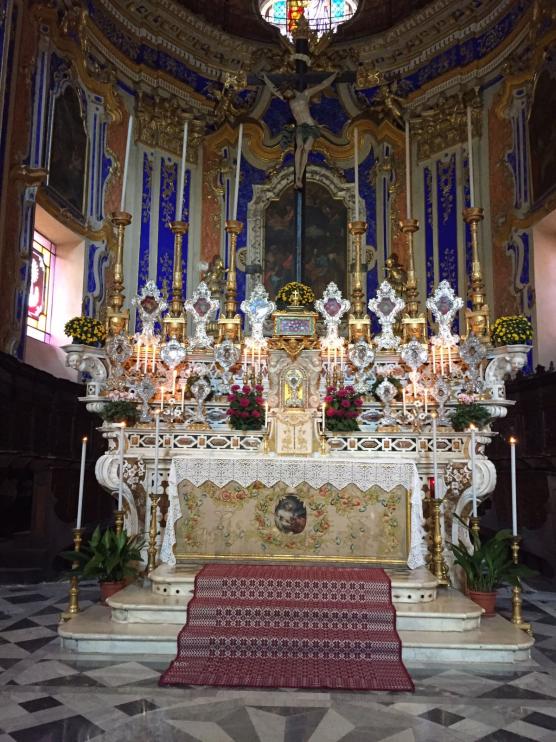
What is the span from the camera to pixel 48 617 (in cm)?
612

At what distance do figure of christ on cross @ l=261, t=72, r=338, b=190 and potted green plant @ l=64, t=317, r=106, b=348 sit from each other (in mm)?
3870

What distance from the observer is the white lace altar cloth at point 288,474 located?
5.94 m

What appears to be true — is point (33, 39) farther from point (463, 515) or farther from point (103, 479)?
point (463, 515)

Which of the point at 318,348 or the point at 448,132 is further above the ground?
the point at 448,132

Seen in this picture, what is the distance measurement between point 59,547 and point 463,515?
5327mm

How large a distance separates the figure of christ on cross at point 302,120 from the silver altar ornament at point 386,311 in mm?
2662

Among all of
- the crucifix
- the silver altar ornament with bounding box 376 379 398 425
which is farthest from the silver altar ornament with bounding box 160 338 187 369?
the crucifix

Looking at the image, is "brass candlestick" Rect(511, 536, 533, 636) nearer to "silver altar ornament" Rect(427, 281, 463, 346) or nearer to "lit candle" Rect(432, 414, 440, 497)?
"lit candle" Rect(432, 414, 440, 497)

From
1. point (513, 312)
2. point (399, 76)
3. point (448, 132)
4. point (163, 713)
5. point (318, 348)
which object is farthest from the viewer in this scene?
point (399, 76)

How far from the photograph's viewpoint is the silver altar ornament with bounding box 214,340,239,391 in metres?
7.24

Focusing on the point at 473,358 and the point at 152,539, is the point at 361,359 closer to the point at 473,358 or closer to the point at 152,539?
the point at 473,358

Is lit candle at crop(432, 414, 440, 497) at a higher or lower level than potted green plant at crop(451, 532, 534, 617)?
higher

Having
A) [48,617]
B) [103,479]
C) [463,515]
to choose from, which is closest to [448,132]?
[463,515]

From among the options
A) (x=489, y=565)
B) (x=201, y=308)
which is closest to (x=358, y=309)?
(x=201, y=308)
